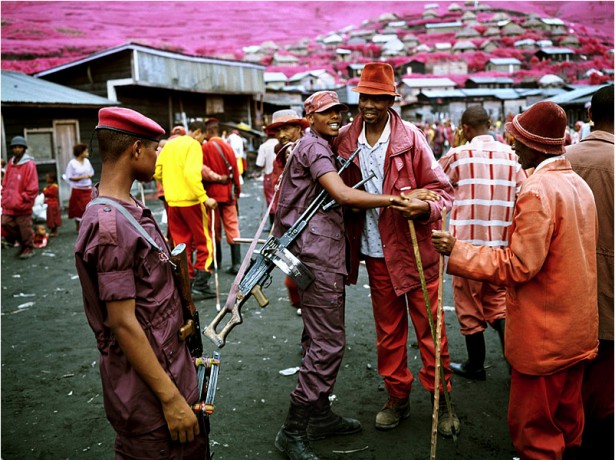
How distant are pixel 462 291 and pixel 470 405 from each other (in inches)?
36.9

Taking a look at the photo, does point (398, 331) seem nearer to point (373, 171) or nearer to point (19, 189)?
point (373, 171)

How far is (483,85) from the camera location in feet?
168

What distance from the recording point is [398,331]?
3877mm

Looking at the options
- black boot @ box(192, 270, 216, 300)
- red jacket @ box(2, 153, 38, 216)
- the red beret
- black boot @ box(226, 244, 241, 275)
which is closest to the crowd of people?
the red beret

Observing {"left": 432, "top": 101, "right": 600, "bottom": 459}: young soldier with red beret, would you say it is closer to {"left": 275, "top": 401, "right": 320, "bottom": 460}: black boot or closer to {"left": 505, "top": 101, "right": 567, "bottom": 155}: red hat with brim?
{"left": 505, "top": 101, "right": 567, "bottom": 155}: red hat with brim

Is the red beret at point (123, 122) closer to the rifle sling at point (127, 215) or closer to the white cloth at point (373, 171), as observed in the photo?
the rifle sling at point (127, 215)

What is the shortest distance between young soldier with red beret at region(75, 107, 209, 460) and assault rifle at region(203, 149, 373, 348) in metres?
1.11

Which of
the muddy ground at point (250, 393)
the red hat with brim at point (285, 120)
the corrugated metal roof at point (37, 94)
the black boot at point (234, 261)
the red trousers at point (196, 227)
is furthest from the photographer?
the corrugated metal roof at point (37, 94)

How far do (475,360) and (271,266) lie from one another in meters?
2.18

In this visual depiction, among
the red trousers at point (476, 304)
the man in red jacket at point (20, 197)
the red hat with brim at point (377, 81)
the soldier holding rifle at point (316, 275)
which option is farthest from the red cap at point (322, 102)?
the man in red jacket at point (20, 197)

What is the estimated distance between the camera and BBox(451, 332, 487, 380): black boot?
456 centimetres

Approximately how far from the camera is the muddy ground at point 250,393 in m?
3.71

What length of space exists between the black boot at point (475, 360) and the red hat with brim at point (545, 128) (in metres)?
2.18

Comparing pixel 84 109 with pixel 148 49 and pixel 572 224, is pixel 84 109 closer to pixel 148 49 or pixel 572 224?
pixel 148 49
